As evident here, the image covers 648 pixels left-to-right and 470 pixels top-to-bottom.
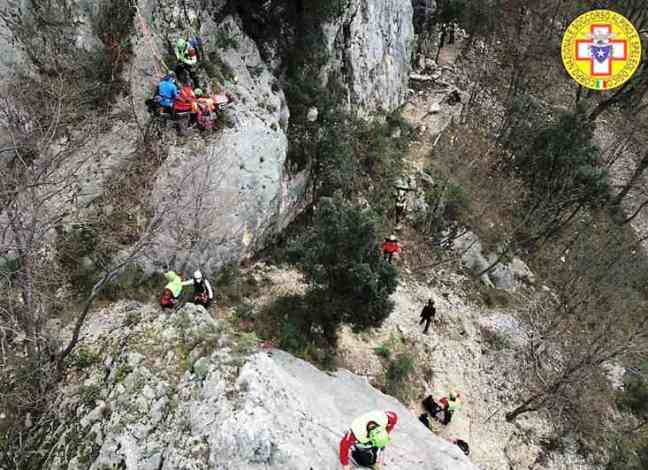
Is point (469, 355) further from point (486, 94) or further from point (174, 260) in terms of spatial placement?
point (486, 94)

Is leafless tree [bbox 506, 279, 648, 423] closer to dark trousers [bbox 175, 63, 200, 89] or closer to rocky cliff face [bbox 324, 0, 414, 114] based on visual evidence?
rocky cliff face [bbox 324, 0, 414, 114]

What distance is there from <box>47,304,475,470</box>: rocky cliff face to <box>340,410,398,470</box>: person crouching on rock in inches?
16.0

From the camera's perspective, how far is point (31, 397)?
9.90 m

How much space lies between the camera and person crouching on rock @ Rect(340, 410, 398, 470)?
8852mm

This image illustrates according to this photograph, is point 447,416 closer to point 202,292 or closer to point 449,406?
point 449,406

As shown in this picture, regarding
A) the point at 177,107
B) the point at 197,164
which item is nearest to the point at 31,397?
the point at 197,164

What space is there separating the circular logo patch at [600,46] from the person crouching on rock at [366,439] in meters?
22.9

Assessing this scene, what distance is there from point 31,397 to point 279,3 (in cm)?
1706

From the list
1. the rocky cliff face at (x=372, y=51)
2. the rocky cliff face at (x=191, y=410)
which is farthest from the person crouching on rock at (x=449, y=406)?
the rocky cliff face at (x=372, y=51)

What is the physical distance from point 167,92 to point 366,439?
12133 mm

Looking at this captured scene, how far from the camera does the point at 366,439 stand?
8898 mm

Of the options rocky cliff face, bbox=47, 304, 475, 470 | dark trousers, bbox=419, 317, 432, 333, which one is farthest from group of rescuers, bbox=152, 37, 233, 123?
dark trousers, bbox=419, 317, 432, 333

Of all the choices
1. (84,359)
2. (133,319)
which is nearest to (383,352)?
(133,319)

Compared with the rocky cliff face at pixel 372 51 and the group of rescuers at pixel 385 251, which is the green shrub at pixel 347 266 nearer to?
the group of rescuers at pixel 385 251
